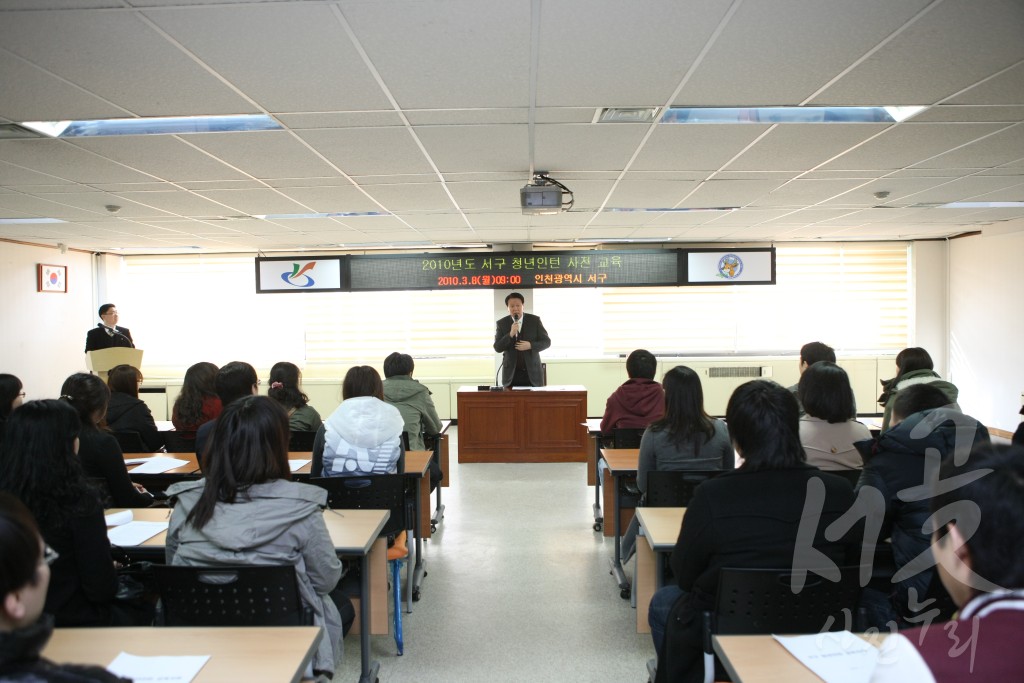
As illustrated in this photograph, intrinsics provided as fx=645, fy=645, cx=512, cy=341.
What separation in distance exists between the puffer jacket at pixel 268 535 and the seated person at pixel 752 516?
1113 millimetres

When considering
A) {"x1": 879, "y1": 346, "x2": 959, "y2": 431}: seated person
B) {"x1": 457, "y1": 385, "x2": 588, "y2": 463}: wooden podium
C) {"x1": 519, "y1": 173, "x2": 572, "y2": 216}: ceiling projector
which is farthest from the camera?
{"x1": 457, "y1": 385, "x2": 588, "y2": 463}: wooden podium

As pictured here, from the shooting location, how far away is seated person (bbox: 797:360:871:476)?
3.02 meters

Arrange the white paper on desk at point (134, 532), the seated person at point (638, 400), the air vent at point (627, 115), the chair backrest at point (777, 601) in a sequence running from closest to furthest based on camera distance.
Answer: the chair backrest at point (777, 601)
the white paper on desk at point (134, 532)
the air vent at point (627, 115)
the seated person at point (638, 400)

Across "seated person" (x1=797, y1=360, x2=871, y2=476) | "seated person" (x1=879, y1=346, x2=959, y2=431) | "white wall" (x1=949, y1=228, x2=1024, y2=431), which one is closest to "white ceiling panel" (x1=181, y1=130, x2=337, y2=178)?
"seated person" (x1=797, y1=360, x2=871, y2=476)

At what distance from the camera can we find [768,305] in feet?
31.8

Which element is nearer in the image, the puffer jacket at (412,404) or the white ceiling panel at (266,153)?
the white ceiling panel at (266,153)

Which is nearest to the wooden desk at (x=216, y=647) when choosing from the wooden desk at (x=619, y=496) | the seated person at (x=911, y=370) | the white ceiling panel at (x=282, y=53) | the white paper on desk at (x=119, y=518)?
the white paper on desk at (x=119, y=518)

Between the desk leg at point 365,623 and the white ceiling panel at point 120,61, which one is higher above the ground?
the white ceiling panel at point 120,61

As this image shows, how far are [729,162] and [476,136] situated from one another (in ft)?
6.09

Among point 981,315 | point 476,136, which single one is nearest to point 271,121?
point 476,136

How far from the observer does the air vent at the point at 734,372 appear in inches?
372

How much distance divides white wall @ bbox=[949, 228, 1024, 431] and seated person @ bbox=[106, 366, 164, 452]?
30.2ft

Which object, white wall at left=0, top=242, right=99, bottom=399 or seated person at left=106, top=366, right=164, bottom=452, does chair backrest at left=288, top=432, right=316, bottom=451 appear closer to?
seated person at left=106, top=366, right=164, bottom=452

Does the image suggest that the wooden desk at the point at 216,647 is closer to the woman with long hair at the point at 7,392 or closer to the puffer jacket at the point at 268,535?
the puffer jacket at the point at 268,535
